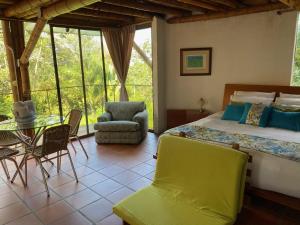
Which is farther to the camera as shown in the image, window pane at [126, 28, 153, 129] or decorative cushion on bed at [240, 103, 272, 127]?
window pane at [126, 28, 153, 129]

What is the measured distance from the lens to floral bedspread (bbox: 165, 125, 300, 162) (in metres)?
2.31

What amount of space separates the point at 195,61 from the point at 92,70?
2297 mm

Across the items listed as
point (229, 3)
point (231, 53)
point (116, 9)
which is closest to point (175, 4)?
point (229, 3)

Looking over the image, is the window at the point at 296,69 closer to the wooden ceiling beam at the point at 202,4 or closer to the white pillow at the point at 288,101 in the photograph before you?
the white pillow at the point at 288,101

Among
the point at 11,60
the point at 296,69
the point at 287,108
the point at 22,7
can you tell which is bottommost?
the point at 287,108

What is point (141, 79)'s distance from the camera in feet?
19.7

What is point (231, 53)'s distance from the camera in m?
4.30

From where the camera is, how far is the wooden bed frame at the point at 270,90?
2.17m

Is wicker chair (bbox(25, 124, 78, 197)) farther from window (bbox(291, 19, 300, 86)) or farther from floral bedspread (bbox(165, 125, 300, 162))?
window (bbox(291, 19, 300, 86))

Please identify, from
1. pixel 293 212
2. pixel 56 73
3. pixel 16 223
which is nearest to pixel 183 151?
pixel 293 212

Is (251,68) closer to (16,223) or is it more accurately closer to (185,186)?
(185,186)

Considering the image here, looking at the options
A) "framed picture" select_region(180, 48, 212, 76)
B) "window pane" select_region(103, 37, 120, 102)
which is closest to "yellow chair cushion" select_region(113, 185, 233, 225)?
"framed picture" select_region(180, 48, 212, 76)

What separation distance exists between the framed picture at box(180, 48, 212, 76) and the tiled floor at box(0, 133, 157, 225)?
5.94ft

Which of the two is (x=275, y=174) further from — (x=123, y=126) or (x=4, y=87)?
(x=4, y=87)
